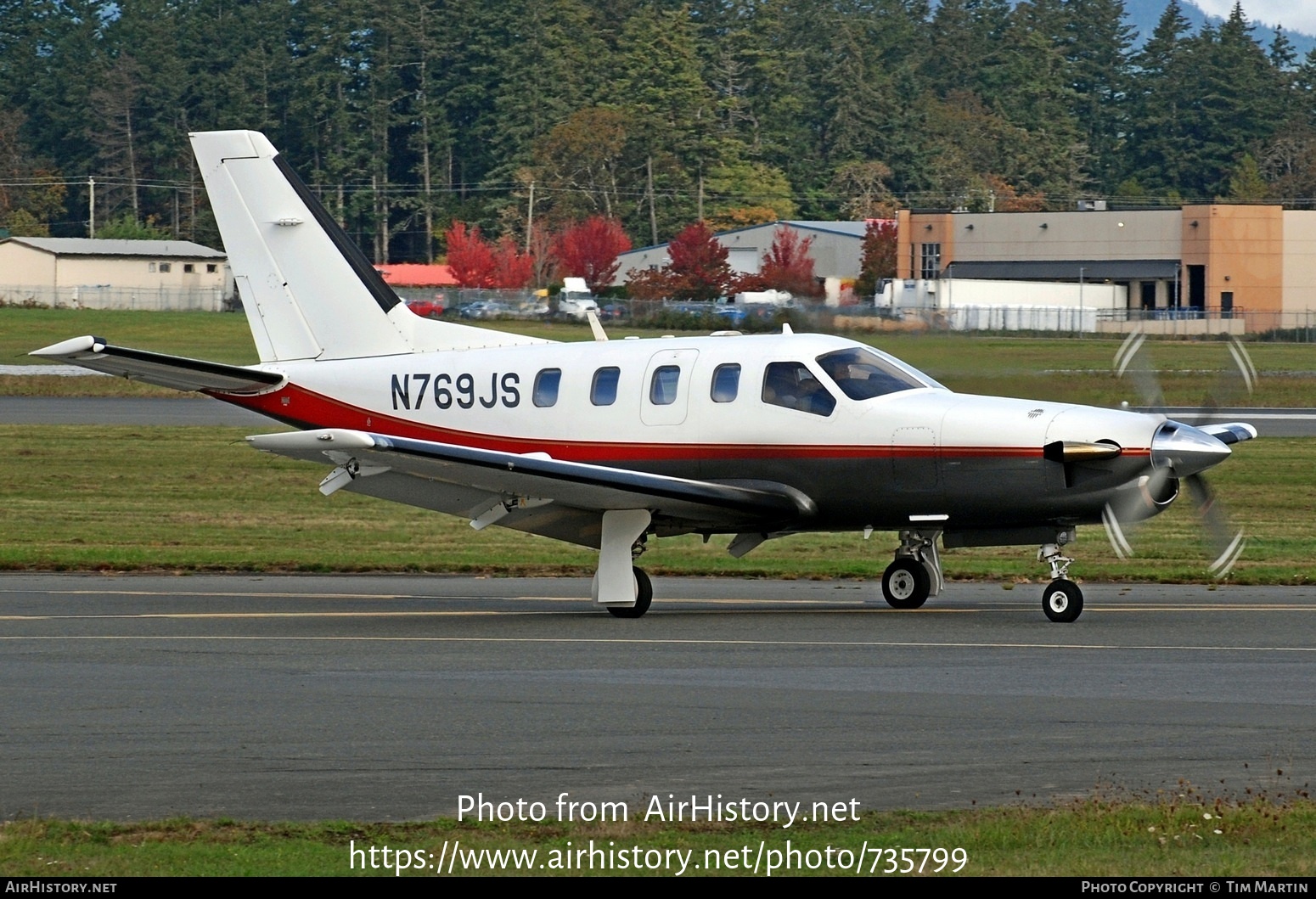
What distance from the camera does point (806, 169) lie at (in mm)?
135375

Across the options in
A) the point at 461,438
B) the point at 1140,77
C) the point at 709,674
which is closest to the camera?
the point at 709,674

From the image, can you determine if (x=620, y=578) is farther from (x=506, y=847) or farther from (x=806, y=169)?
(x=806, y=169)

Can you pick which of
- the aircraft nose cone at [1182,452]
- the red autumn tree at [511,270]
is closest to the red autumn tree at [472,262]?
the red autumn tree at [511,270]

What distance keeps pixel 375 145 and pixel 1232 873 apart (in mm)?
127949

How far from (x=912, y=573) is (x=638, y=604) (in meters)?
2.79

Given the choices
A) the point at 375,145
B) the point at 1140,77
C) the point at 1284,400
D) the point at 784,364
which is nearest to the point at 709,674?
the point at 784,364

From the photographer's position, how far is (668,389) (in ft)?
61.0

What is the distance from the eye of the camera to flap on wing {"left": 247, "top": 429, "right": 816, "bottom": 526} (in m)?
17.1

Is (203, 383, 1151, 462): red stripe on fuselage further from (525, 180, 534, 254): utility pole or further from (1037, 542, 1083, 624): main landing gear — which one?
(525, 180, 534, 254): utility pole

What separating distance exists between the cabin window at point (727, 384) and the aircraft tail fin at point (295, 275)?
9.94 feet

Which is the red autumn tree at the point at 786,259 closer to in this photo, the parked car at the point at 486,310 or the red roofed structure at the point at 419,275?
the parked car at the point at 486,310

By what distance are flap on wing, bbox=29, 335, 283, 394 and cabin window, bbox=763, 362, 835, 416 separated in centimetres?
572

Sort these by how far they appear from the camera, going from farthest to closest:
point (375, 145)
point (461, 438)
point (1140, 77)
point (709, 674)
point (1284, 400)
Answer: point (1140, 77) < point (375, 145) < point (1284, 400) < point (461, 438) < point (709, 674)

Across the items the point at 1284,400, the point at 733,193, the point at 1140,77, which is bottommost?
the point at 1284,400
